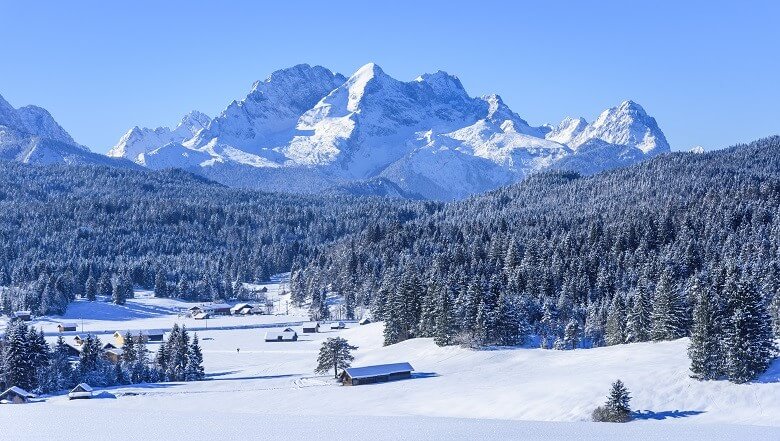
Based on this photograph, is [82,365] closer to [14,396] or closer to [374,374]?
[14,396]

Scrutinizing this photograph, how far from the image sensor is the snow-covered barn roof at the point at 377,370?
9588 cm

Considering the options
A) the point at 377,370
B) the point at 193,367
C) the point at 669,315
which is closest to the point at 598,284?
the point at 669,315

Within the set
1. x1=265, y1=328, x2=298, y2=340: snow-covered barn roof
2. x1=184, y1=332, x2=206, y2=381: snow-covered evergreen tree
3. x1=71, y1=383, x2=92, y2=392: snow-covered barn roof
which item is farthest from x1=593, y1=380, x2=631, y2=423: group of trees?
x1=265, y1=328, x2=298, y2=340: snow-covered barn roof

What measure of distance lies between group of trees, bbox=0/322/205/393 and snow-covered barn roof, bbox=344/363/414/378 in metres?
22.3

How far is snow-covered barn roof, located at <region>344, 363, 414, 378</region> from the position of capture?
95875 mm

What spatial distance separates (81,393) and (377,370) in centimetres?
3098

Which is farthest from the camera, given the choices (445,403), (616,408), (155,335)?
(155,335)

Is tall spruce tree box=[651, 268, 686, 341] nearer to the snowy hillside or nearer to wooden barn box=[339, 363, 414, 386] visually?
the snowy hillside

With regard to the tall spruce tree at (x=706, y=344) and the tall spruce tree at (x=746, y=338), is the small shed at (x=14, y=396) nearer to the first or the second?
the tall spruce tree at (x=706, y=344)

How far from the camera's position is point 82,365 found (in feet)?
343

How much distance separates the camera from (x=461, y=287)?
12319 cm

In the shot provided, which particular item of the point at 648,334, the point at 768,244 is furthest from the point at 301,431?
the point at 768,244

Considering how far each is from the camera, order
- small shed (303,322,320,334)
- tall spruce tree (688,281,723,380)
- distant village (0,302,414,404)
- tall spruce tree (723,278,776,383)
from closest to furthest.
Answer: tall spruce tree (723,278,776,383)
tall spruce tree (688,281,723,380)
distant village (0,302,414,404)
small shed (303,322,320,334)

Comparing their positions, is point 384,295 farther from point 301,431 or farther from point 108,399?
point 301,431
